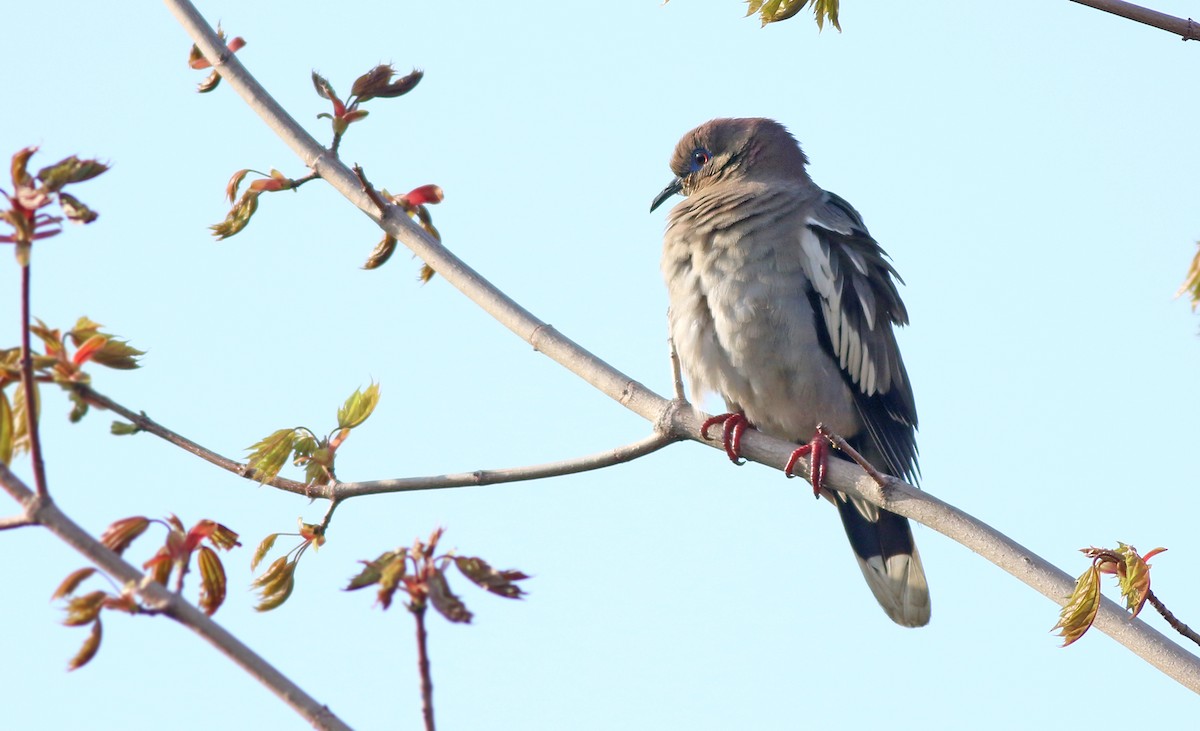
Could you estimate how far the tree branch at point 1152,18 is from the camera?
2807 millimetres

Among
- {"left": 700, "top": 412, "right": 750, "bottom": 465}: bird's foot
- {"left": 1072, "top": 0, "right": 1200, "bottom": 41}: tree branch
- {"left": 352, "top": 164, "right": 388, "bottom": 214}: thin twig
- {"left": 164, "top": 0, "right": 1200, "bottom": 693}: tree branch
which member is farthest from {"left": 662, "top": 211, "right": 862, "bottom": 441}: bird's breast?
{"left": 1072, "top": 0, "right": 1200, "bottom": 41}: tree branch

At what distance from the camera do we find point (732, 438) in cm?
409

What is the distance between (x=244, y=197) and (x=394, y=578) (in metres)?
1.70

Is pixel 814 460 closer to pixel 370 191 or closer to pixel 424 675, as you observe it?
pixel 370 191

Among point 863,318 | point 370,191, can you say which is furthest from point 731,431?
point 370,191

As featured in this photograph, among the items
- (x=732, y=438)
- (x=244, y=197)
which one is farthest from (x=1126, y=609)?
(x=244, y=197)

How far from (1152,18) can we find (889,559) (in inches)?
108

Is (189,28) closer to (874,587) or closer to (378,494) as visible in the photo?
(378,494)

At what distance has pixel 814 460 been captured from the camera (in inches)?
152

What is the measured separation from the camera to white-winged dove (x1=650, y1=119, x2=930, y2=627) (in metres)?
4.87

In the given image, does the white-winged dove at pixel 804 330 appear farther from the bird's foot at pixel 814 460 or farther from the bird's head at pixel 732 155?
the bird's foot at pixel 814 460

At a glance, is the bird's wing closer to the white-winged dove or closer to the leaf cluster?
the white-winged dove

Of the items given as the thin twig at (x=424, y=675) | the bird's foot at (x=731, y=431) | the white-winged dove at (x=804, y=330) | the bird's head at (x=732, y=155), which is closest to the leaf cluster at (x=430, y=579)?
the thin twig at (x=424, y=675)

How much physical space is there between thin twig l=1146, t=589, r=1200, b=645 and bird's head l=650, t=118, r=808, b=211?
3348 mm
